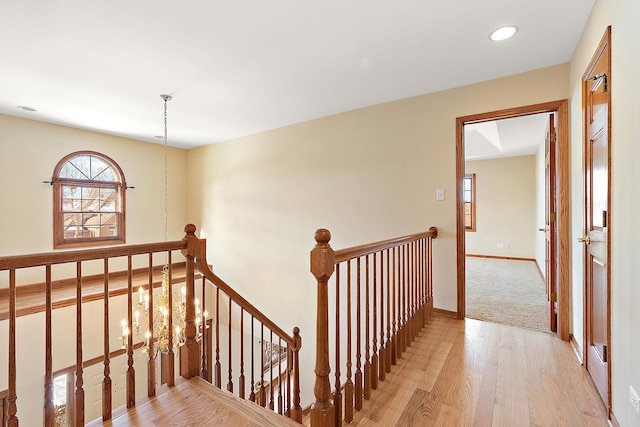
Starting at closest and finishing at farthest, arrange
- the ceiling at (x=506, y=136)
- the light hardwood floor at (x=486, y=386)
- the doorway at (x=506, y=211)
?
1. the light hardwood floor at (x=486, y=386)
2. the ceiling at (x=506, y=136)
3. the doorway at (x=506, y=211)

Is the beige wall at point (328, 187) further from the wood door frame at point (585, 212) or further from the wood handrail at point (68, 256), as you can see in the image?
the wood handrail at point (68, 256)

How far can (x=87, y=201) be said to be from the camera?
4.54m

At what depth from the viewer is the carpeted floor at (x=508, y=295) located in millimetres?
2990

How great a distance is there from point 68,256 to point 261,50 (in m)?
1.90

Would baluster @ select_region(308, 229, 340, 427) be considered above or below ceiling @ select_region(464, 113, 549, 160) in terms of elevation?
below

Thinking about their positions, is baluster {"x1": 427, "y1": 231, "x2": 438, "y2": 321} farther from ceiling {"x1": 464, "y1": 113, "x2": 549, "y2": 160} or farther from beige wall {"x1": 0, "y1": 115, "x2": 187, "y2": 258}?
beige wall {"x1": 0, "y1": 115, "x2": 187, "y2": 258}

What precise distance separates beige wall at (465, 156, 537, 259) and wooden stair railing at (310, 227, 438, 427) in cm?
480

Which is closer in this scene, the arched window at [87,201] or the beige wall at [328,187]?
the beige wall at [328,187]

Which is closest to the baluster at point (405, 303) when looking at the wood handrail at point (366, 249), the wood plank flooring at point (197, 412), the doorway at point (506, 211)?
the wood handrail at point (366, 249)

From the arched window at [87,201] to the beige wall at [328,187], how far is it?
123 cm

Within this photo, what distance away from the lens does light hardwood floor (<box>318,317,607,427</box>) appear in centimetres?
156

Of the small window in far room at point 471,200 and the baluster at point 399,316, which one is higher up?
the small window in far room at point 471,200

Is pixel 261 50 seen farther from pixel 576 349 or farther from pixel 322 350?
pixel 576 349

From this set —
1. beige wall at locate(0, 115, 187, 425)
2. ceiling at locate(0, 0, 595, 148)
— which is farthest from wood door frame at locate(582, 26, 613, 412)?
beige wall at locate(0, 115, 187, 425)
